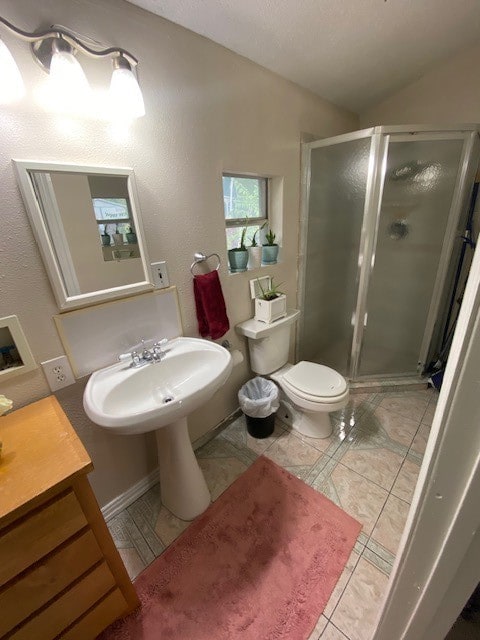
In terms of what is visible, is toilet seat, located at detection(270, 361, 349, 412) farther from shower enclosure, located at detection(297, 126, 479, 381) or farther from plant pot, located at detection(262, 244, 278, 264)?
plant pot, located at detection(262, 244, 278, 264)

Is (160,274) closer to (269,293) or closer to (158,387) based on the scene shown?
(158,387)

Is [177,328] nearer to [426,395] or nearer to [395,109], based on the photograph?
[426,395]

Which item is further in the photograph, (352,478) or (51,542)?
(352,478)

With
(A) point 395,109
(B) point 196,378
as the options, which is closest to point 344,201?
(A) point 395,109

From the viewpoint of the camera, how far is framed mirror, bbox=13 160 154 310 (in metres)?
0.88

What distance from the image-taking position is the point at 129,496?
1339 mm

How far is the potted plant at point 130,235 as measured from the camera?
108 cm

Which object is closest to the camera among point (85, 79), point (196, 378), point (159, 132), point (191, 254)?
point (85, 79)

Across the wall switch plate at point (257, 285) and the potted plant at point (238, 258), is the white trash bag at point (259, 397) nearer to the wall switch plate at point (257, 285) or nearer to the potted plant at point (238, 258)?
the wall switch plate at point (257, 285)

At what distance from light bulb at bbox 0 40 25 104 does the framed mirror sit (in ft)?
0.54

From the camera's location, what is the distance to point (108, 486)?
126 centimetres

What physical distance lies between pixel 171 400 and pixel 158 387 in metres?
0.24

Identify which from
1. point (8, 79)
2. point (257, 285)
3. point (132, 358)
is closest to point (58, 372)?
point (132, 358)

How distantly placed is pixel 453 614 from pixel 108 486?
130 cm
